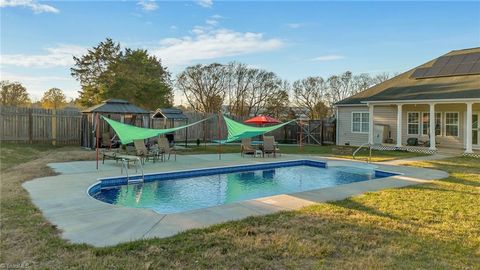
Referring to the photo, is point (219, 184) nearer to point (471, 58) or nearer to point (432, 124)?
point (432, 124)

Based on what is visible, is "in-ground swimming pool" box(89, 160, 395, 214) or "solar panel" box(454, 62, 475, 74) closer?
"in-ground swimming pool" box(89, 160, 395, 214)

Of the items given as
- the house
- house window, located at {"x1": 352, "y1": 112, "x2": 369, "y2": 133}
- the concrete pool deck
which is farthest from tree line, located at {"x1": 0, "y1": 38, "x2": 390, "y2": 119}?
the concrete pool deck

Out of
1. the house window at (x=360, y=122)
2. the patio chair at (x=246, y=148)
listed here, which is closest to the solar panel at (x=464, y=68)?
the house window at (x=360, y=122)

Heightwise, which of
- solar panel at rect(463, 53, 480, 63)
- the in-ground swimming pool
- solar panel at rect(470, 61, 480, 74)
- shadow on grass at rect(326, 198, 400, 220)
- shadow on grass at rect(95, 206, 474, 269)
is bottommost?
the in-ground swimming pool

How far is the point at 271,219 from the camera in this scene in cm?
507

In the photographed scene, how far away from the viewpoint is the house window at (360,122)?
19895 millimetres

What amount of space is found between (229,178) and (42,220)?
6.03 m

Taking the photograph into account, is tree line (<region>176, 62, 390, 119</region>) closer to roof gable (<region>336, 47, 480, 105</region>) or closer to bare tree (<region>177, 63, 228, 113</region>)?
bare tree (<region>177, 63, 228, 113</region>)

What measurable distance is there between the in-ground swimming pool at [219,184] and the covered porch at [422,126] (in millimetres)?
7181

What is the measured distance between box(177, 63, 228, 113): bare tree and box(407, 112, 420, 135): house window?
1565cm

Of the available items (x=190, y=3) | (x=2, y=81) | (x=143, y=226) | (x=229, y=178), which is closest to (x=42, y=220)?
(x=143, y=226)

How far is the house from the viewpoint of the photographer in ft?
53.1

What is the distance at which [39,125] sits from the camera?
53.7 ft

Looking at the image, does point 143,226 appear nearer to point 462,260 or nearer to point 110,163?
point 462,260
